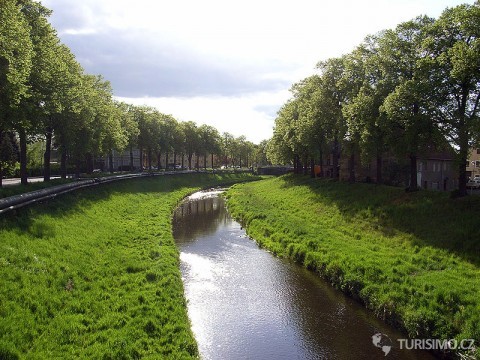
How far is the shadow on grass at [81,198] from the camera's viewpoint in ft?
74.2

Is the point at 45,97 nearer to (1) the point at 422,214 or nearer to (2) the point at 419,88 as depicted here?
(2) the point at 419,88

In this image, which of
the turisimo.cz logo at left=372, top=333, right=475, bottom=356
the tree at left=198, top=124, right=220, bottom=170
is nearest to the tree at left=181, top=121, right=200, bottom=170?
the tree at left=198, top=124, right=220, bottom=170

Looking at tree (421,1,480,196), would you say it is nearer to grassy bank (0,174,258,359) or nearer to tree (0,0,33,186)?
grassy bank (0,174,258,359)

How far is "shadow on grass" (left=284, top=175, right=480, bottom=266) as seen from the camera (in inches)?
930

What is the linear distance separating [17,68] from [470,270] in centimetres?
3048

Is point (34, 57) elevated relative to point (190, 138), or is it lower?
elevated

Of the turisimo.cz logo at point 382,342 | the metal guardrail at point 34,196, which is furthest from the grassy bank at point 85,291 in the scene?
the turisimo.cz logo at point 382,342

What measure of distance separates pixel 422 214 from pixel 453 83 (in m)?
Answer: 10.3

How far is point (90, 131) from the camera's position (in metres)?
47.8

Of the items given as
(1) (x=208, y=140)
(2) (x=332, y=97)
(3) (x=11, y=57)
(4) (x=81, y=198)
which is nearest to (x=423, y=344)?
(3) (x=11, y=57)

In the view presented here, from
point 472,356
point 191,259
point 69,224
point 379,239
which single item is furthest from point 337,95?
point 472,356

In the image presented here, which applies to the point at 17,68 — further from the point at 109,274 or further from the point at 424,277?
the point at 424,277

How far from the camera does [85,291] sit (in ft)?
57.9

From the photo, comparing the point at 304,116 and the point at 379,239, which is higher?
the point at 304,116
